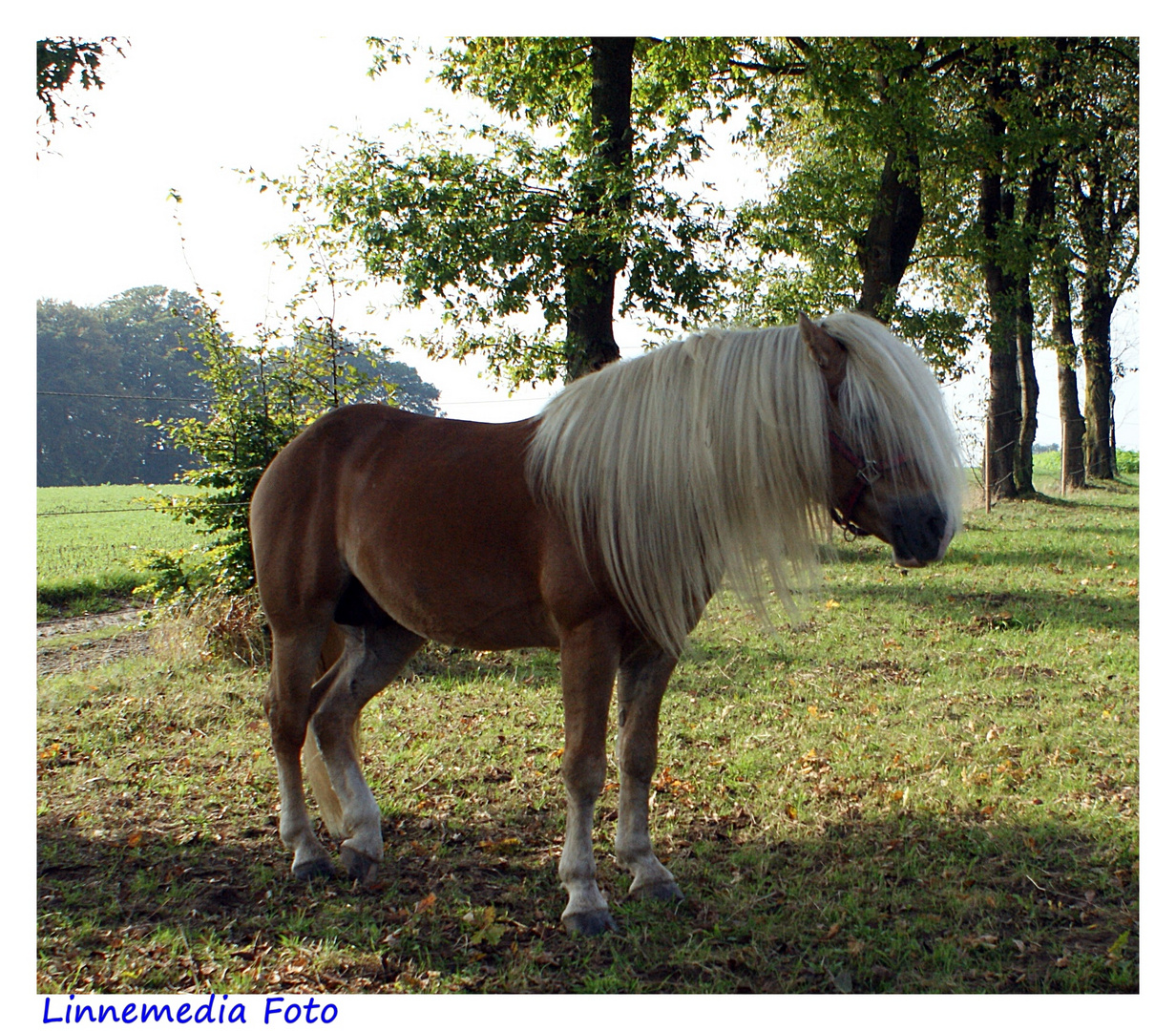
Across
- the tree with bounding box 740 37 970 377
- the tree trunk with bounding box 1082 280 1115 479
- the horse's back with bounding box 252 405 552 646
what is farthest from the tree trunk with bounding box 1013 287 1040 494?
the horse's back with bounding box 252 405 552 646

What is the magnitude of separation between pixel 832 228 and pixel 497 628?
10.4 metres

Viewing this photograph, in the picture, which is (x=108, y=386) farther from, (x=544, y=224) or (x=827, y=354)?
(x=827, y=354)

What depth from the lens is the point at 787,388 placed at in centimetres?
285

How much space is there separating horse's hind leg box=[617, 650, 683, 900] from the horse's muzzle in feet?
3.29

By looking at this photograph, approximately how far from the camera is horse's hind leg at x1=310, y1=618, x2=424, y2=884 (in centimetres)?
358

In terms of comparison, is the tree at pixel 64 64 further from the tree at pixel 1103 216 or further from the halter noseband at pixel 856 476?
the tree at pixel 1103 216

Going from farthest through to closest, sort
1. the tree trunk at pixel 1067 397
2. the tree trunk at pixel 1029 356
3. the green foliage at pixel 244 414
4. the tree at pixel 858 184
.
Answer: the tree trunk at pixel 1067 397, the tree trunk at pixel 1029 356, the tree at pixel 858 184, the green foliage at pixel 244 414

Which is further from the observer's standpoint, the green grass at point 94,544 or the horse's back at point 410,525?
the green grass at point 94,544

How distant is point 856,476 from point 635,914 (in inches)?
70.6

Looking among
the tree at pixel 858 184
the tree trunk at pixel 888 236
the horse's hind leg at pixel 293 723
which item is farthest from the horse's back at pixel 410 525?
the tree trunk at pixel 888 236

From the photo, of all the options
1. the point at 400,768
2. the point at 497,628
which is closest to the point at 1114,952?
the point at 497,628

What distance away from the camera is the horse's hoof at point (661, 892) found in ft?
10.7

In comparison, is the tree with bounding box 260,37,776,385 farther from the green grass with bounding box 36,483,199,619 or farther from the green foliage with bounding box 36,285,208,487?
the green foliage with bounding box 36,285,208,487

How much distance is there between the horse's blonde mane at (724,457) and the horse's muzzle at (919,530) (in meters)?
0.08
